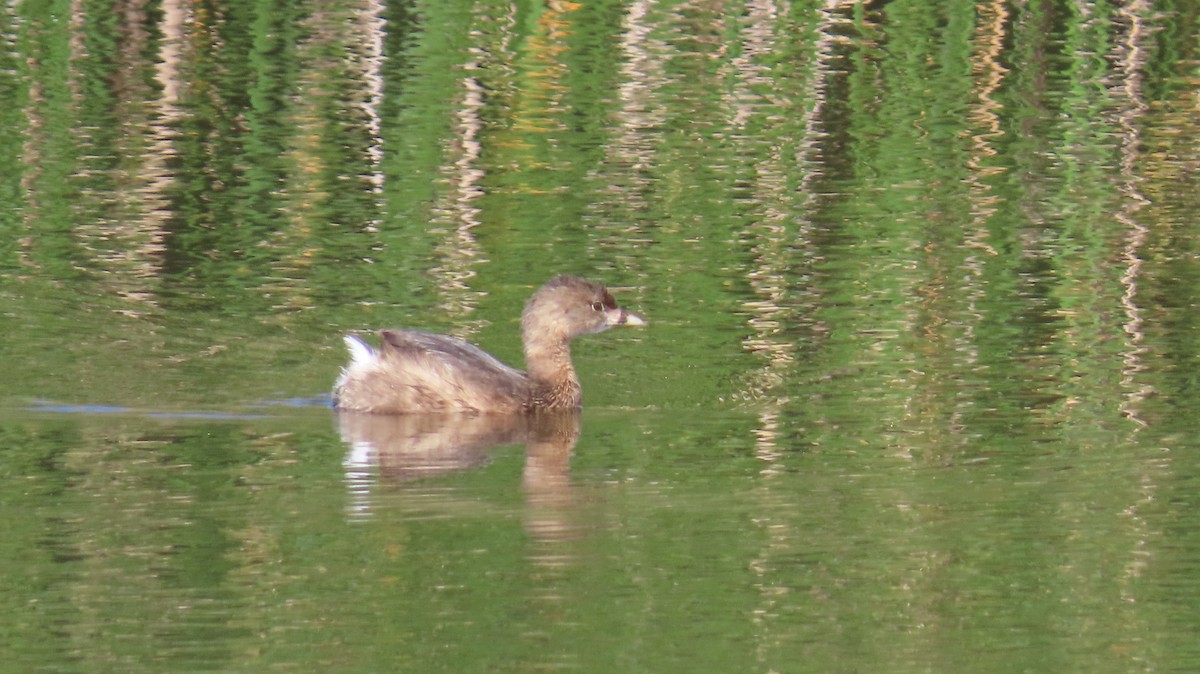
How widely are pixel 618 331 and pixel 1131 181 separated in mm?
5302

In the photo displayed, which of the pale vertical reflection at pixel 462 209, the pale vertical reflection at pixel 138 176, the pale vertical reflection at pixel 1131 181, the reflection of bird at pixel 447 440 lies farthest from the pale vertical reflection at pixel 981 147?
the pale vertical reflection at pixel 138 176

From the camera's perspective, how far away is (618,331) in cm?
1281

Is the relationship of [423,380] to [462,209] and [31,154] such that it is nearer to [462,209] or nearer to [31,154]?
[462,209]

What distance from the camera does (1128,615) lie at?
7.25 meters

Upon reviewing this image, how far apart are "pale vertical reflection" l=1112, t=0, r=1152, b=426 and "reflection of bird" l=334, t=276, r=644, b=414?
2.56m

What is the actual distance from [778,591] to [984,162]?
10337 mm

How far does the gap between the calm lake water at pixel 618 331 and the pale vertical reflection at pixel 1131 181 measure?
0.05 meters

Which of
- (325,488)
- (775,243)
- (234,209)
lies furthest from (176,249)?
(325,488)

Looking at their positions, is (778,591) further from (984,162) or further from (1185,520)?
(984,162)

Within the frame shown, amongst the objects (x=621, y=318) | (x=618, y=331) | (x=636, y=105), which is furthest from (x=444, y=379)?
(x=636, y=105)

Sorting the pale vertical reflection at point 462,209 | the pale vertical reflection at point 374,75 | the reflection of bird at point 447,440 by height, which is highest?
the reflection of bird at point 447,440

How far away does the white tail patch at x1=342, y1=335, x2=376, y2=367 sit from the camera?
11.1 metres

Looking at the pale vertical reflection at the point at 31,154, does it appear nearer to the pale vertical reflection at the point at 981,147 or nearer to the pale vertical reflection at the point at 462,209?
the pale vertical reflection at the point at 462,209

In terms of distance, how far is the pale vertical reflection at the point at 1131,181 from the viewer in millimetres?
11023
